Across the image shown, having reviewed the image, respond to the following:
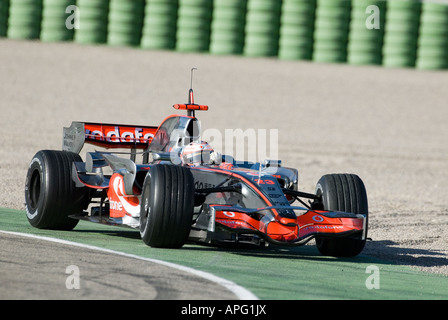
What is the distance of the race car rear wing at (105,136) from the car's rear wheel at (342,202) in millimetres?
2799

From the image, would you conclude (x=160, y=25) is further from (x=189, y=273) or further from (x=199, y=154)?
(x=189, y=273)

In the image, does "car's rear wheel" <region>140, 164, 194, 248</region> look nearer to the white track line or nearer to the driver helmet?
the white track line

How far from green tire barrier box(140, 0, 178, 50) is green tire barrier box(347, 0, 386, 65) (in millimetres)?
4660

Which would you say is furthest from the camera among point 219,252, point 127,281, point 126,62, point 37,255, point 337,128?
point 126,62

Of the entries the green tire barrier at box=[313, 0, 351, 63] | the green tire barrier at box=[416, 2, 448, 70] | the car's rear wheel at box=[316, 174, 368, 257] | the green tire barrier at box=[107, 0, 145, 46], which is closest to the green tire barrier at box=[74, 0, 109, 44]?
the green tire barrier at box=[107, 0, 145, 46]

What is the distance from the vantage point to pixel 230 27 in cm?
2344

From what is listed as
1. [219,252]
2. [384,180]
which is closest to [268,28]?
[384,180]

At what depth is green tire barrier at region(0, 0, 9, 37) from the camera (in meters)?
22.9

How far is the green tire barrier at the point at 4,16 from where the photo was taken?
2288cm

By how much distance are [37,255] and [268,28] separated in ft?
53.2

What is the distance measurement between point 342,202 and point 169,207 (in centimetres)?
202

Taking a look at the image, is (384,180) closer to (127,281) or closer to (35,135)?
(35,135)
